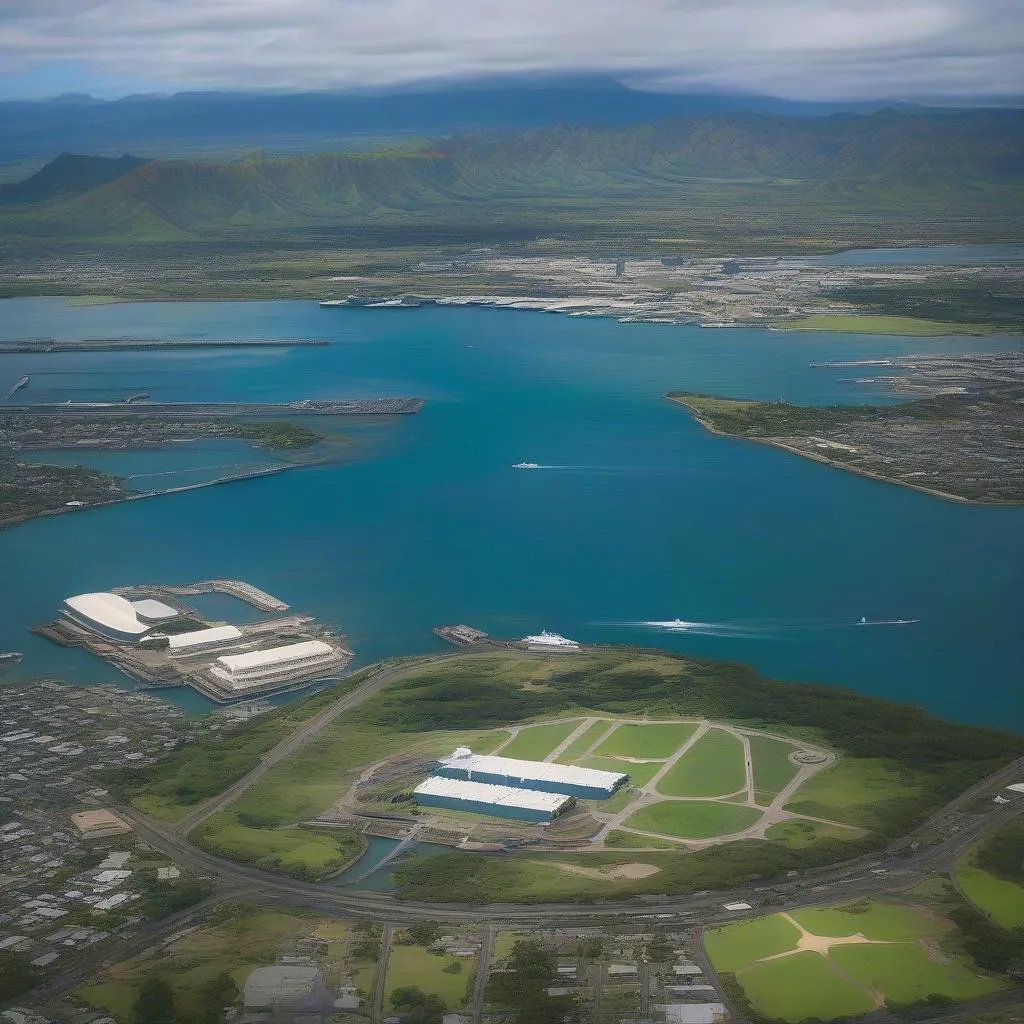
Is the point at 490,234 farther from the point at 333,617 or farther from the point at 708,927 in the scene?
the point at 708,927

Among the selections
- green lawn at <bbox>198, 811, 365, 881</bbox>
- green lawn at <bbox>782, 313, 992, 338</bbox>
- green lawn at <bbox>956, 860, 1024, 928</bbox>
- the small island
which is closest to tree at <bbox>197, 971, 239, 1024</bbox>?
green lawn at <bbox>198, 811, 365, 881</bbox>

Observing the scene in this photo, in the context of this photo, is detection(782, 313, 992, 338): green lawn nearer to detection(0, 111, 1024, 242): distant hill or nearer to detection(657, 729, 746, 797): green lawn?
detection(0, 111, 1024, 242): distant hill

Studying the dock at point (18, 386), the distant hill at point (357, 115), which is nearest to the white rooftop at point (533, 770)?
the dock at point (18, 386)

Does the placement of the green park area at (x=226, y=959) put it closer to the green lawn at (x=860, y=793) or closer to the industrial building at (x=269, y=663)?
the green lawn at (x=860, y=793)

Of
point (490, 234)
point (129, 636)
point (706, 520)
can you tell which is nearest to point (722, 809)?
point (129, 636)

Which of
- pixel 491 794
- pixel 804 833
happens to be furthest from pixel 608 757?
pixel 804 833

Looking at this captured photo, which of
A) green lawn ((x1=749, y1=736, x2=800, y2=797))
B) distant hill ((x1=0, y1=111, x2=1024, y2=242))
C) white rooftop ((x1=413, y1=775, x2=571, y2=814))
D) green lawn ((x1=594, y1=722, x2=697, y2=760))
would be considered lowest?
green lawn ((x1=594, y1=722, x2=697, y2=760))
